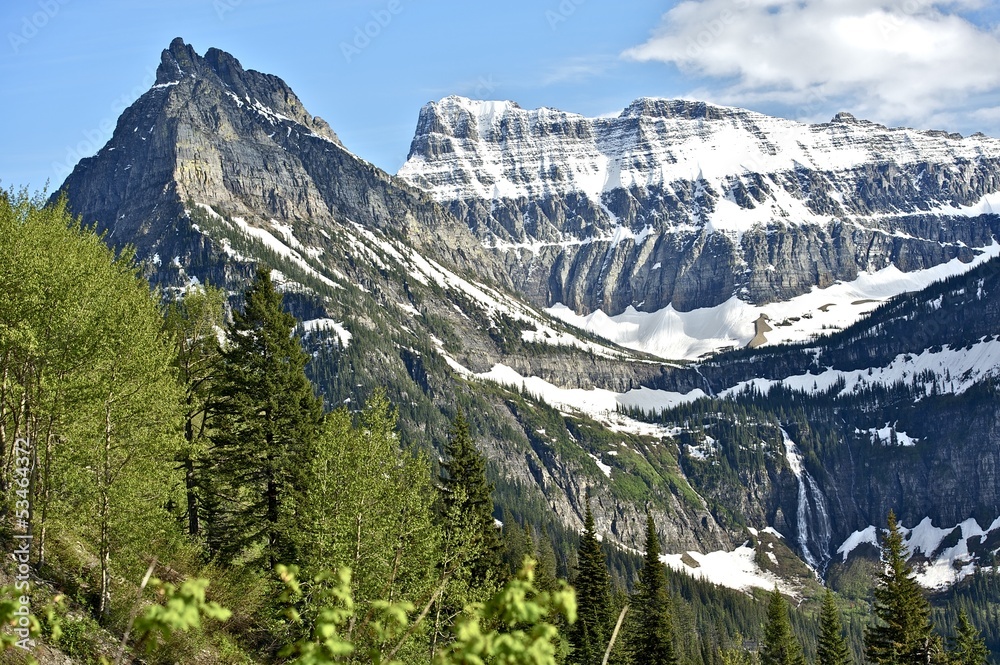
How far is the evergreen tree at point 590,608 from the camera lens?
67.6m

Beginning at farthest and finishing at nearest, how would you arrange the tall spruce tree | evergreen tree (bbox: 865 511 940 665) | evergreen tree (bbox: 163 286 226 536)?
1. evergreen tree (bbox: 865 511 940 665)
2. evergreen tree (bbox: 163 286 226 536)
3. the tall spruce tree

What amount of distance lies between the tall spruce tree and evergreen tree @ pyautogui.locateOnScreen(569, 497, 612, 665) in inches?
1269

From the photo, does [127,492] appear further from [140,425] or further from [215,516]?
[215,516]

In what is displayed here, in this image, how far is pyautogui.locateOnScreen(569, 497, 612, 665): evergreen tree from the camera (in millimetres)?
67562

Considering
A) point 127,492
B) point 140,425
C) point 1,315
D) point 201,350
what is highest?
point 201,350

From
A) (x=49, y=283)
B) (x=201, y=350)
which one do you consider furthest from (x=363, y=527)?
(x=201, y=350)

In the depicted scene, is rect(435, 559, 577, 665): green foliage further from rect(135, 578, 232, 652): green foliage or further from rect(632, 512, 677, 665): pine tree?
rect(632, 512, 677, 665): pine tree

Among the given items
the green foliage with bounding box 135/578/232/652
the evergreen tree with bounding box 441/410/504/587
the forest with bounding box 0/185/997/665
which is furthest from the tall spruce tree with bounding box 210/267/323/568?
the green foliage with bounding box 135/578/232/652

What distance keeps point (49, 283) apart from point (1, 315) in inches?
67.3

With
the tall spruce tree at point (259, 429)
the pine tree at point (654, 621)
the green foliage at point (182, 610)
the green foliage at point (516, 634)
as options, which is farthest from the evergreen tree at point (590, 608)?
the green foliage at point (182, 610)

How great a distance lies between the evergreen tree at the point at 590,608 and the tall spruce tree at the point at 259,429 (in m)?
32.2

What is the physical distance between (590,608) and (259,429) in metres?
38.8

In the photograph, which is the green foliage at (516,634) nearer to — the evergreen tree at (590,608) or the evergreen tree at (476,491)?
the evergreen tree at (476,491)

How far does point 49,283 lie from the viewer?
29656 mm
